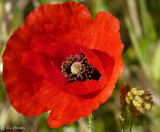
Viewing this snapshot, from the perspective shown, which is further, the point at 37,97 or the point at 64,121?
the point at 37,97

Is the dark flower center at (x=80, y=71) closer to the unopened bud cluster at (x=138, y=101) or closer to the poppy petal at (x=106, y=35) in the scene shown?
A: the poppy petal at (x=106, y=35)

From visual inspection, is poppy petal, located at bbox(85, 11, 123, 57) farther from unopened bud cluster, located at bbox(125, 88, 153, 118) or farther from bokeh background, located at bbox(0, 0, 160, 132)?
bokeh background, located at bbox(0, 0, 160, 132)

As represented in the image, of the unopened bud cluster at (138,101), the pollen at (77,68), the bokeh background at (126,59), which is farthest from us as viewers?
the bokeh background at (126,59)

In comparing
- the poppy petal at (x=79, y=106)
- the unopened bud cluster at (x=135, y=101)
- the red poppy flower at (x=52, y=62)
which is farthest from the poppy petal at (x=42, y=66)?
the unopened bud cluster at (x=135, y=101)

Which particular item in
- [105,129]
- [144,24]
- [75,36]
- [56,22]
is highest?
[56,22]

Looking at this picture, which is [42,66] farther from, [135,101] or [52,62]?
[135,101]

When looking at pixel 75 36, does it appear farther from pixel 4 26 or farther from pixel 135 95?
pixel 4 26

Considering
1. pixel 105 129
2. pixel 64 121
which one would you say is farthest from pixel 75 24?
pixel 105 129
